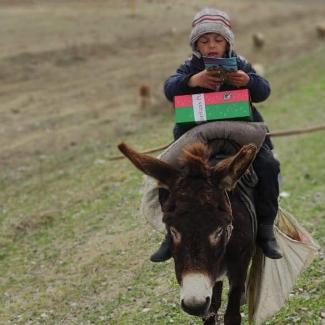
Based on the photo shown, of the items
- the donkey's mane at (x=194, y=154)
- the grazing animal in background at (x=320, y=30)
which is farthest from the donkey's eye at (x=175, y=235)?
the grazing animal in background at (x=320, y=30)

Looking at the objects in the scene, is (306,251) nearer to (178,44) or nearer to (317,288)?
(317,288)

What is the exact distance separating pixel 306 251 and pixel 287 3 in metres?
28.9

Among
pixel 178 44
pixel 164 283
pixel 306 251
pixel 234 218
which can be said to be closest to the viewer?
pixel 234 218

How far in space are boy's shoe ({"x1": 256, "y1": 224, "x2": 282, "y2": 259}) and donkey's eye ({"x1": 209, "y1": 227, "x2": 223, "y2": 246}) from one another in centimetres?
81

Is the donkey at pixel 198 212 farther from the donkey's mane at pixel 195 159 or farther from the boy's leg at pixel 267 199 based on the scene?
the boy's leg at pixel 267 199

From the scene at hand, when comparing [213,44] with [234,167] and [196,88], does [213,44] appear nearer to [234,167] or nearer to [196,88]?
[196,88]

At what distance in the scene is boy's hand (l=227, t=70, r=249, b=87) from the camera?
16.1 feet

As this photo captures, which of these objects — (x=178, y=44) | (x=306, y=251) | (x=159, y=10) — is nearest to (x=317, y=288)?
(x=306, y=251)

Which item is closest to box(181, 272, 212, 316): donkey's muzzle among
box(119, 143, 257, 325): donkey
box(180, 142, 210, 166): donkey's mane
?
box(119, 143, 257, 325): donkey

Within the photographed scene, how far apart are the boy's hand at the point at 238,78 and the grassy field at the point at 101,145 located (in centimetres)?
224

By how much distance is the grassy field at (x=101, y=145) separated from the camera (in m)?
7.26

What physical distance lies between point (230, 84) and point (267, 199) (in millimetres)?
835

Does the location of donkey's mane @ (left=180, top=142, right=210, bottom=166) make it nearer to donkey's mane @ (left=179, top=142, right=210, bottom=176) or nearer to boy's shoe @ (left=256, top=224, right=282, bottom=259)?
donkey's mane @ (left=179, top=142, right=210, bottom=176)

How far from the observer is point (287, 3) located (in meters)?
32.9
